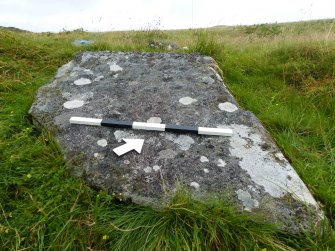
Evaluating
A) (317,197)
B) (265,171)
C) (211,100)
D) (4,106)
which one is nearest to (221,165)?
(265,171)

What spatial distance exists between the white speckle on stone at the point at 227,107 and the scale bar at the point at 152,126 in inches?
16.6

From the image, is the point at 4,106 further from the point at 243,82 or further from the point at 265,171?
the point at 243,82

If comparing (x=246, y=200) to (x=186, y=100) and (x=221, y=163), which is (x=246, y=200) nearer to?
(x=221, y=163)

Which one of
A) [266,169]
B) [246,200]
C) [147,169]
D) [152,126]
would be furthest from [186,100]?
[246,200]

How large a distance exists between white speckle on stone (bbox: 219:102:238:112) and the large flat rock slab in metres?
0.01

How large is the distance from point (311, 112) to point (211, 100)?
55.0 inches

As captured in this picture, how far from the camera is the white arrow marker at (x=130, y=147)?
268 centimetres

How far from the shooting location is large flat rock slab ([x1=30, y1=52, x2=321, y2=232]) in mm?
2320

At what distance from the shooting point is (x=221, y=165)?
2.56m

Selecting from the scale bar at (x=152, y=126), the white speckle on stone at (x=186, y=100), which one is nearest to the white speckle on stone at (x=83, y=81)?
the scale bar at (x=152, y=126)

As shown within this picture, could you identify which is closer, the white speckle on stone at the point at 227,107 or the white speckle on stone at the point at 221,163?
the white speckle on stone at the point at 221,163

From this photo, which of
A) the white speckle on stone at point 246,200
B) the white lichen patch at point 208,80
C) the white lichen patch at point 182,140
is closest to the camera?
the white speckle on stone at point 246,200

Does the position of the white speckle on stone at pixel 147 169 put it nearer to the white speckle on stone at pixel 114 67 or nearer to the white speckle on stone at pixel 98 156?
the white speckle on stone at pixel 98 156

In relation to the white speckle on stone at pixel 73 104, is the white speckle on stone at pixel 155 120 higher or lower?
lower
